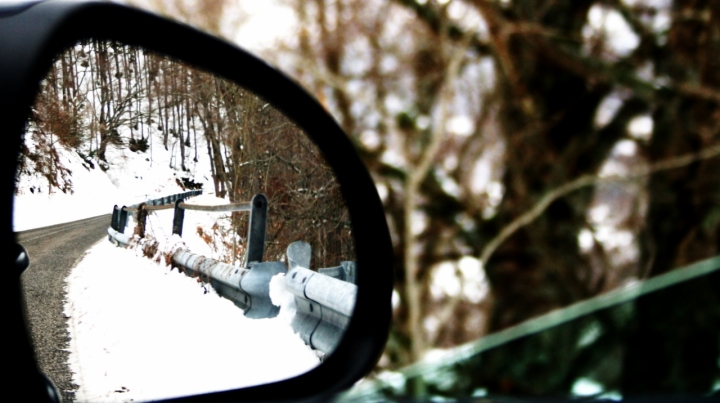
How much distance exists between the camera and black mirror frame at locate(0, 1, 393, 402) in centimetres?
46

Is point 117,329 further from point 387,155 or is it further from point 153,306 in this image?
point 387,155

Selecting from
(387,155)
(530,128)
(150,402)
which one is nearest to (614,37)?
(530,128)

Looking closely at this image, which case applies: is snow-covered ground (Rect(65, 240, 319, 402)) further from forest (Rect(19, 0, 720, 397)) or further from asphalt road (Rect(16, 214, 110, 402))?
forest (Rect(19, 0, 720, 397))

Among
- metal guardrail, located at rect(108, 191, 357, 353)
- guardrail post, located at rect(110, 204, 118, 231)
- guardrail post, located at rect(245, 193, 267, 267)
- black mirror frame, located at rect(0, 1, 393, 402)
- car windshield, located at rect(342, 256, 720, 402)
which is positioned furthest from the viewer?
car windshield, located at rect(342, 256, 720, 402)

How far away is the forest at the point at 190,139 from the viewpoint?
2.06 feet

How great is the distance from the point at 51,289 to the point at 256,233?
0.33 metres

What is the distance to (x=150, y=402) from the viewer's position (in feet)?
2.10

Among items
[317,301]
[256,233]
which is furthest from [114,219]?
[317,301]

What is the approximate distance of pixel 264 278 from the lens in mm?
879

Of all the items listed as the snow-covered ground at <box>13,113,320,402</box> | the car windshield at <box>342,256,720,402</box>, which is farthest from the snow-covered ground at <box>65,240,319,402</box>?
the car windshield at <box>342,256,720,402</box>

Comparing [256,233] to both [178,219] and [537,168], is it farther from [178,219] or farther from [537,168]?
[537,168]

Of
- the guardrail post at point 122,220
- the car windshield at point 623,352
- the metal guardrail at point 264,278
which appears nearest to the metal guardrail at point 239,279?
the metal guardrail at point 264,278

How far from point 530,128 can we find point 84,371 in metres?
Answer: 4.15

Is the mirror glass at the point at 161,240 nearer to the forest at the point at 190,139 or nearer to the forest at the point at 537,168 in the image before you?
the forest at the point at 190,139
